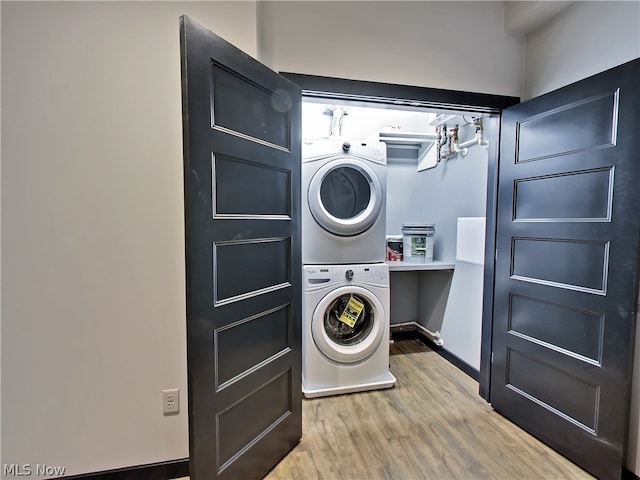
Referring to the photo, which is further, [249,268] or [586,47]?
[586,47]

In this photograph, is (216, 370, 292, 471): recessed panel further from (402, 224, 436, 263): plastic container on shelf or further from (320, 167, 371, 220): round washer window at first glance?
(402, 224, 436, 263): plastic container on shelf

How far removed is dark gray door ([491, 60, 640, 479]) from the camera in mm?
1369

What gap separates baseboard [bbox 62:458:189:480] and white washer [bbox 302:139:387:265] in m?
1.34

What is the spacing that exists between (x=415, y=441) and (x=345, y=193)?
166 cm

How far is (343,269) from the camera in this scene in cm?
224

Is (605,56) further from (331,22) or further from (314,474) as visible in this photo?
(314,474)

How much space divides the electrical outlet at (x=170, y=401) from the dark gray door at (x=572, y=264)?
190cm

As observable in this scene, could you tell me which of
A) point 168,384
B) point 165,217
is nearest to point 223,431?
point 168,384

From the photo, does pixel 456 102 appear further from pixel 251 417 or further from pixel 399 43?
pixel 251 417

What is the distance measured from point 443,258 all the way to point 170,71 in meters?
2.56

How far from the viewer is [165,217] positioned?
140 cm

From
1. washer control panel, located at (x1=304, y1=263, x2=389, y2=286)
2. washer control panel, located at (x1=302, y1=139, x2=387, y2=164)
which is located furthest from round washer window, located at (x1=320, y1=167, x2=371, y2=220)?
washer control panel, located at (x1=304, y1=263, x2=389, y2=286)
